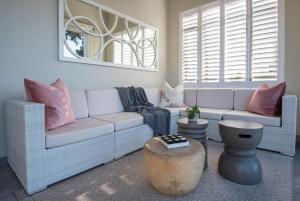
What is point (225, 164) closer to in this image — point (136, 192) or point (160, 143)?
point (160, 143)

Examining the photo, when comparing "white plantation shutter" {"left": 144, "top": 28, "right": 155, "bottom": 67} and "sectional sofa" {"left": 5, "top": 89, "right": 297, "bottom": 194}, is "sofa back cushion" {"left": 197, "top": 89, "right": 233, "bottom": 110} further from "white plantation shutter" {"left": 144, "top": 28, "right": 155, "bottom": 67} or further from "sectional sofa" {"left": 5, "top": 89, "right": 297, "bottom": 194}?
"white plantation shutter" {"left": 144, "top": 28, "right": 155, "bottom": 67}

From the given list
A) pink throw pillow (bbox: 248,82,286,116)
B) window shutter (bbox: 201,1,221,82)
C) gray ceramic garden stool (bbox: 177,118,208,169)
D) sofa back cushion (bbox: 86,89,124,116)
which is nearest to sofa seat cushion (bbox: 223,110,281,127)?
pink throw pillow (bbox: 248,82,286,116)

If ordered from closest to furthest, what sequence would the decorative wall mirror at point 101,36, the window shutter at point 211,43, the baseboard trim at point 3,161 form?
1. the baseboard trim at point 3,161
2. the decorative wall mirror at point 101,36
3. the window shutter at point 211,43

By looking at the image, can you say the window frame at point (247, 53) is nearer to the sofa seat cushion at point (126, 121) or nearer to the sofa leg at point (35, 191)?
the sofa seat cushion at point (126, 121)

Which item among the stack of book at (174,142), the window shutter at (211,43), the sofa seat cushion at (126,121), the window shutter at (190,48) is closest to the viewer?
the stack of book at (174,142)

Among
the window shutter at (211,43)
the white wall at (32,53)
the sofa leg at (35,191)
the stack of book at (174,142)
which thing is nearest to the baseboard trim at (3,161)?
the white wall at (32,53)

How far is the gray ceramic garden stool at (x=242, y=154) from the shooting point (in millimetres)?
1668

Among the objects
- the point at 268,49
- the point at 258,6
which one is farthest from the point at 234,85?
the point at 258,6

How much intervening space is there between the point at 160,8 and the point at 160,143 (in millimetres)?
3567

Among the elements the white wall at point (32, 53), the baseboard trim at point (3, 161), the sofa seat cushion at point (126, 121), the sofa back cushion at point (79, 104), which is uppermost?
the white wall at point (32, 53)

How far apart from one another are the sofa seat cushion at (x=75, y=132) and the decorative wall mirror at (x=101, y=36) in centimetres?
113

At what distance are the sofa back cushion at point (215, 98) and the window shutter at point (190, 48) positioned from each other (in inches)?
21.1

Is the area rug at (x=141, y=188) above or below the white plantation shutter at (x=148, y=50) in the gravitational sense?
below

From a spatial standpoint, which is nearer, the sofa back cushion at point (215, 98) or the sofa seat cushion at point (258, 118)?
the sofa seat cushion at point (258, 118)
